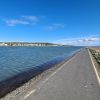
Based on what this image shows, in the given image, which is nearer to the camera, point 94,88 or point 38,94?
point 38,94

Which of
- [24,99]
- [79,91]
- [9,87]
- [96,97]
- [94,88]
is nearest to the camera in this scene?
[24,99]

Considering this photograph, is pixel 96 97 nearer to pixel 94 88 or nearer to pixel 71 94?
pixel 71 94

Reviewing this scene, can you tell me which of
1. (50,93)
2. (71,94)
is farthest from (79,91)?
(50,93)

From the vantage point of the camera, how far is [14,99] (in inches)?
371

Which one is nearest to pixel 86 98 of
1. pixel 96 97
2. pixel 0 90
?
pixel 96 97

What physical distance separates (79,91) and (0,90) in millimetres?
5092

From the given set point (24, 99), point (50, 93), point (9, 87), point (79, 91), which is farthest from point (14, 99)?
point (9, 87)

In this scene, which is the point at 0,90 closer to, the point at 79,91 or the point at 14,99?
the point at 14,99

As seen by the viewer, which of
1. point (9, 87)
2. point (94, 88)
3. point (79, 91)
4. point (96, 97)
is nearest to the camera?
point (96, 97)

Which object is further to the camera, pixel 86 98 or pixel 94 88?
pixel 94 88

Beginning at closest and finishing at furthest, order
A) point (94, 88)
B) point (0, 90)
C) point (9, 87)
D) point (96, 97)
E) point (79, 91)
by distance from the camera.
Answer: point (96, 97) < point (79, 91) < point (94, 88) < point (0, 90) < point (9, 87)

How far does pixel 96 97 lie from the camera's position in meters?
9.70

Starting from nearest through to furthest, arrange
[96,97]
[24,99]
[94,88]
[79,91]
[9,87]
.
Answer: [24,99], [96,97], [79,91], [94,88], [9,87]

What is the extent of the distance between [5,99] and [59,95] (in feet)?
8.59
